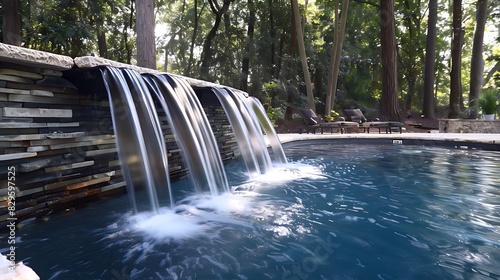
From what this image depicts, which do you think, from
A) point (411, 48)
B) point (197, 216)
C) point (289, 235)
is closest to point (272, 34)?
point (411, 48)

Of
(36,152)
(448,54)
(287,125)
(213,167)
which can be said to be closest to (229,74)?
(287,125)

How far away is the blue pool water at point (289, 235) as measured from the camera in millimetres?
2016

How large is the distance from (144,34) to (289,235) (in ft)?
18.2

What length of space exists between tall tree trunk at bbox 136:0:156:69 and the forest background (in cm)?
335

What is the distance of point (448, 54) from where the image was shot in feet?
87.2

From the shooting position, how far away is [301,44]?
13180 mm

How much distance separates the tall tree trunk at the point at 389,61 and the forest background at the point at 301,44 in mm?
45

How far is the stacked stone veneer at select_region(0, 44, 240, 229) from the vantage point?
2479mm

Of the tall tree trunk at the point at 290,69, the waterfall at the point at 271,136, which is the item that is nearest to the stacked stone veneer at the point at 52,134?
the waterfall at the point at 271,136

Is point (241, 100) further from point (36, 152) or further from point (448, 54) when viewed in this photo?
point (448, 54)

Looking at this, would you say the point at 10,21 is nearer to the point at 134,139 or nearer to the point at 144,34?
the point at 144,34

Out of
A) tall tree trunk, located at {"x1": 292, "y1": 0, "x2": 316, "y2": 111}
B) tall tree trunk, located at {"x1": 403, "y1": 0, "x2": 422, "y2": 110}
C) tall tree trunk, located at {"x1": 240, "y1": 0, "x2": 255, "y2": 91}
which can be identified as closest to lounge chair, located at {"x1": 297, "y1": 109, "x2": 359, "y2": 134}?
tall tree trunk, located at {"x1": 292, "y1": 0, "x2": 316, "y2": 111}

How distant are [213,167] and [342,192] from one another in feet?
5.78

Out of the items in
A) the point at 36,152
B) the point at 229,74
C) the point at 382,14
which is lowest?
the point at 36,152
